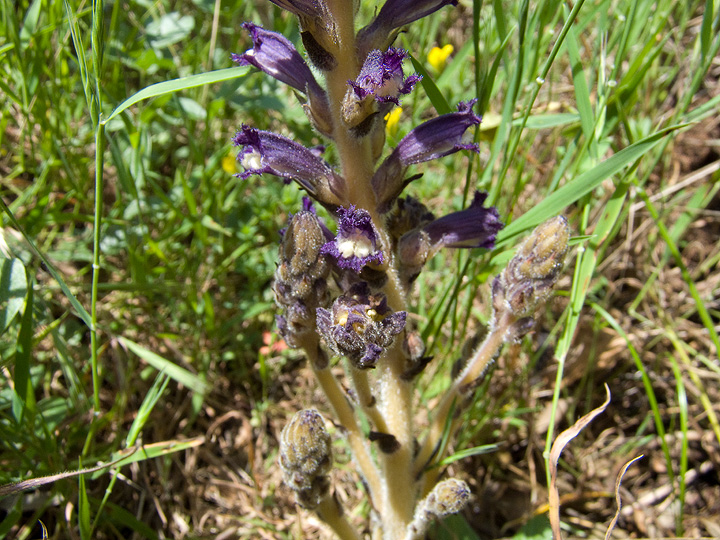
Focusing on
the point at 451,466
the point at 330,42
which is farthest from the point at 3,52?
the point at 451,466

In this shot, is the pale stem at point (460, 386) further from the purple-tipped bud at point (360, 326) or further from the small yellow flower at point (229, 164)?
the small yellow flower at point (229, 164)

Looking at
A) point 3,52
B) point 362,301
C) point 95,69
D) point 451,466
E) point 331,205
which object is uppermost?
point 3,52

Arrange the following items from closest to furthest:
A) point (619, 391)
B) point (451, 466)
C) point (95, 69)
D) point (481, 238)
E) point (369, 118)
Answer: point (369, 118), point (95, 69), point (481, 238), point (451, 466), point (619, 391)

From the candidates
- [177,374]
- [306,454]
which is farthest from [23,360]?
[306,454]

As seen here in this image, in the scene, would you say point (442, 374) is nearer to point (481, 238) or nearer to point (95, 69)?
point (481, 238)

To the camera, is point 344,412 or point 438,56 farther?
point 438,56

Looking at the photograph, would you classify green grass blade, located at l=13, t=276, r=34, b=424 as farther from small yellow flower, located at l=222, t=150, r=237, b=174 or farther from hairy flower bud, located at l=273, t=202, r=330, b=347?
small yellow flower, located at l=222, t=150, r=237, b=174

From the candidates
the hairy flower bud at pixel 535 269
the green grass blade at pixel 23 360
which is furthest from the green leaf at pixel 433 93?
the green grass blade at pixel 23 360

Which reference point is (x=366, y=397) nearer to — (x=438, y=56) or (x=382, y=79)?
(x=382, y=79)
